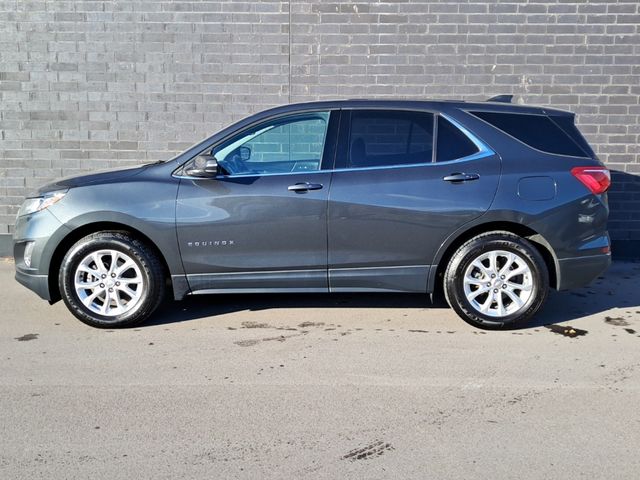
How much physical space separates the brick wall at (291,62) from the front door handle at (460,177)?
3.04 m

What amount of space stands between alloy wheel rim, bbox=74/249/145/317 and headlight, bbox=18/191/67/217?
539 mm

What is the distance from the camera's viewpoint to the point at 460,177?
17.1 feet

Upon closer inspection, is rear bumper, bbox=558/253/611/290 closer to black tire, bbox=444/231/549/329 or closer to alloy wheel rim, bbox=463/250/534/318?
black tire, bbox=444/231/549/329

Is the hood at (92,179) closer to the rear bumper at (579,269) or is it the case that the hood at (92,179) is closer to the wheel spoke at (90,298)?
the wheel spoke at (90,298)

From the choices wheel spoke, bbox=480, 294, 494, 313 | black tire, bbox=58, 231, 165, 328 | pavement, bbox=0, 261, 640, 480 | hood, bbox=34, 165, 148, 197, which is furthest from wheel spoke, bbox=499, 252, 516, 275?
hood, bbox=34, 165, 148, 197

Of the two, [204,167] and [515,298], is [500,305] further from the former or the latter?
[204,167]

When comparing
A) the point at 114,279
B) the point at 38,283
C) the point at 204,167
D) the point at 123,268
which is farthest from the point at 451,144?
the point at 38,283

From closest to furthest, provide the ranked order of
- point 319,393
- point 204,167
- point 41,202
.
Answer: point 319,393 < point 204,167 < point 41,202

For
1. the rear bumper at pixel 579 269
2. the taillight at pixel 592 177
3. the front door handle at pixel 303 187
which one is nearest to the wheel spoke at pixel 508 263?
the rear bumper at pixel 579 269

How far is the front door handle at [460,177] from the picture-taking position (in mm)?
5227

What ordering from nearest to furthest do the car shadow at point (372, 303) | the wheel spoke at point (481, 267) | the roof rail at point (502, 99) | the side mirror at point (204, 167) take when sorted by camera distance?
the side mirror at point (204, 167) < the wheel spoke at point (481, 267) < the car shadow at point (372, 303) < the roof rail at point (502, 99)

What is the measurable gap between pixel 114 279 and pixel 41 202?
89 cm

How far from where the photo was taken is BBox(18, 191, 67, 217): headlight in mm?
5348

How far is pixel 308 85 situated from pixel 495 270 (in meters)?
3.77
